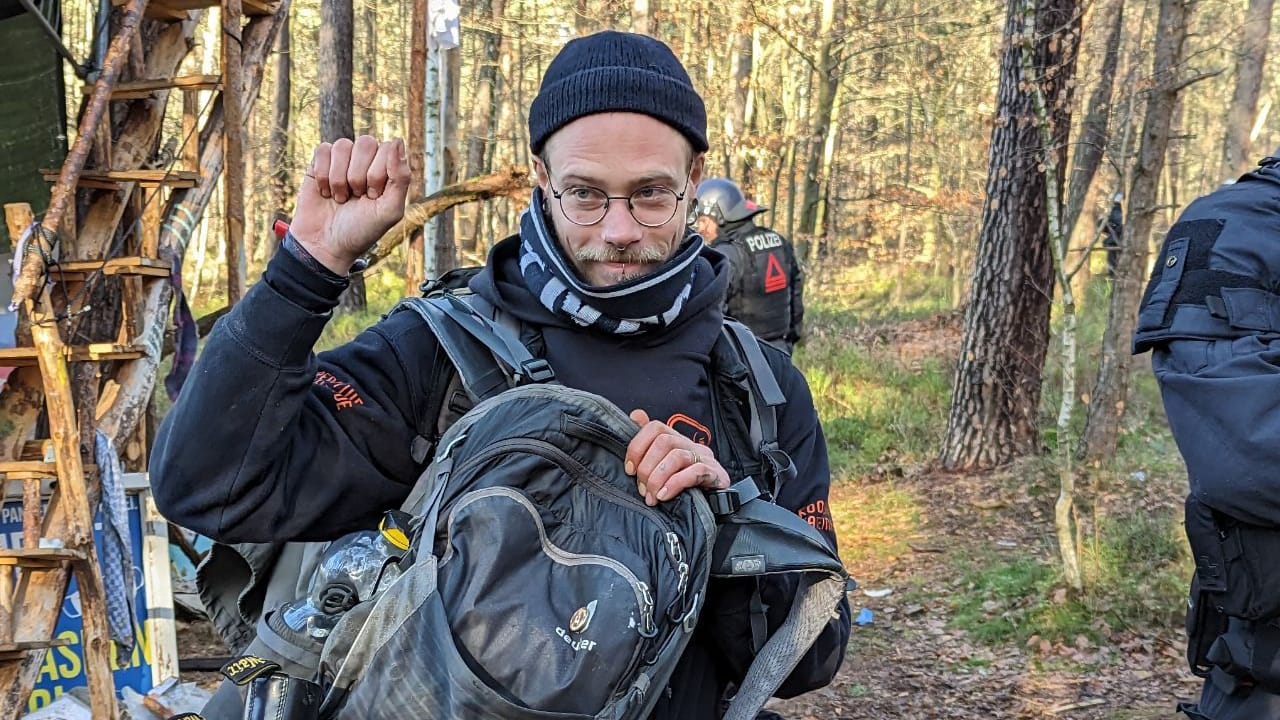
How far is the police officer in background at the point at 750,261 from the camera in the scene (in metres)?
7.20

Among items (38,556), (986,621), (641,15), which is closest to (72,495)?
(38,556)

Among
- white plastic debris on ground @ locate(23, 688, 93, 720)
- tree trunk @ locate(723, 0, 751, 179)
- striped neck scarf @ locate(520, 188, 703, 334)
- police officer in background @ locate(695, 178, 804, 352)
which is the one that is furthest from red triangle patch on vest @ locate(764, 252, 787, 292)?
tree trunk @ locate(723, 0, 751, 179)

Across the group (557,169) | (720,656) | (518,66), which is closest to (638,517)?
(720,656)

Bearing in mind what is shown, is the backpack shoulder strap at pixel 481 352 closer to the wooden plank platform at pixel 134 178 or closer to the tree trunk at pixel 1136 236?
the wooden plank platform at pixel 134 178

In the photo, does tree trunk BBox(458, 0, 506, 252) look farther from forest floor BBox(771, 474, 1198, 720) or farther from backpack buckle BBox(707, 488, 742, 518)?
backpack buckle BBox(707, 488, 742, 518)

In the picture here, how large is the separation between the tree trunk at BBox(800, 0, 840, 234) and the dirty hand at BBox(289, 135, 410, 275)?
15367 millimetres

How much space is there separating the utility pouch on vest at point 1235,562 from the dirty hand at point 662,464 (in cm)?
148

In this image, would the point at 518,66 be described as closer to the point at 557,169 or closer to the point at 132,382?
the point at 132,382

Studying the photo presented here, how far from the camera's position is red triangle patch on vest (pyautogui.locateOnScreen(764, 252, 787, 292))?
7.22 m

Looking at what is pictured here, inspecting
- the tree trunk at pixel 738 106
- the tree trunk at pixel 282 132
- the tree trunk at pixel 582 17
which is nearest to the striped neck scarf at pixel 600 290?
the tree trunk at pixel 582 17

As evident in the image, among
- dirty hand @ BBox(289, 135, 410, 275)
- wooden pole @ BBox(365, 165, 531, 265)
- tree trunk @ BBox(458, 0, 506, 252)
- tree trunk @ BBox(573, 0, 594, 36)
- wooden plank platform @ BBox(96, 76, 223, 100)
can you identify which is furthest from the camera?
tree trunk @ BBox(458, 0, 506, 252)

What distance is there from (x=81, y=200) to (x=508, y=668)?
447cm

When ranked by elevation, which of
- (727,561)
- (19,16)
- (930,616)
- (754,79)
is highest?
(754,79)

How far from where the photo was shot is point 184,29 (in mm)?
5289
